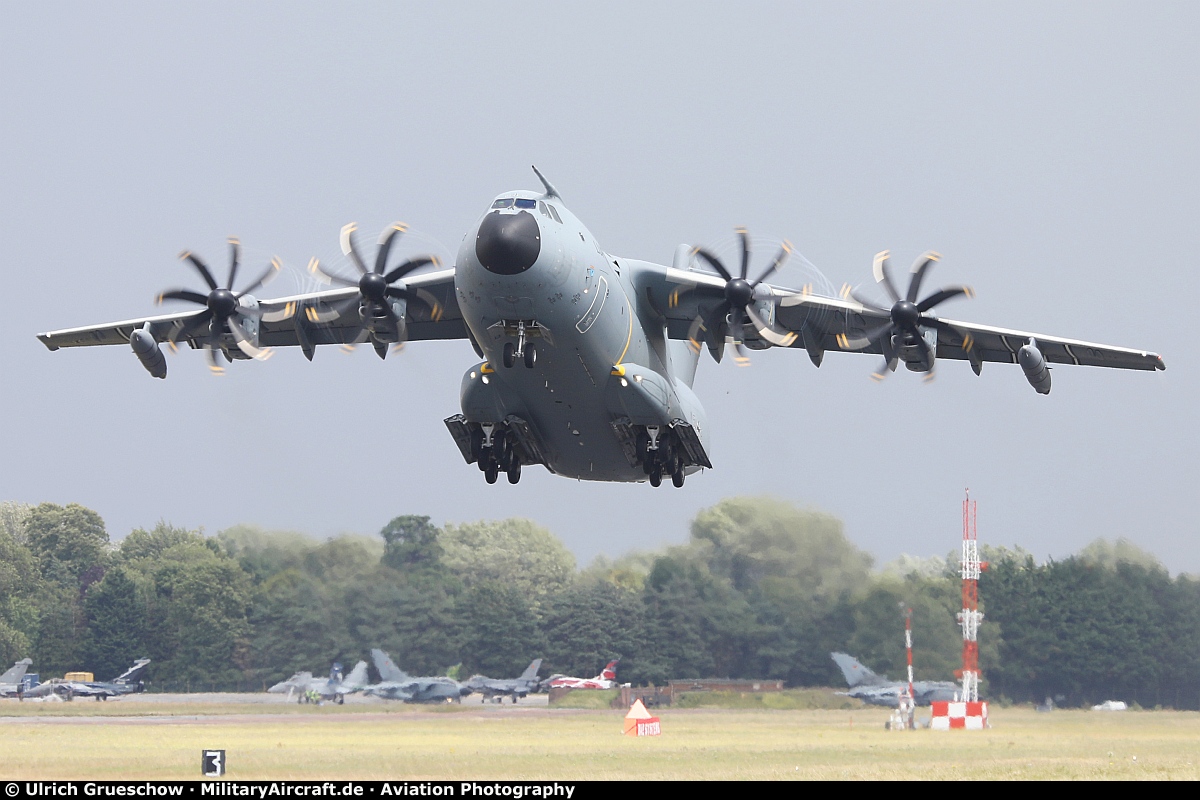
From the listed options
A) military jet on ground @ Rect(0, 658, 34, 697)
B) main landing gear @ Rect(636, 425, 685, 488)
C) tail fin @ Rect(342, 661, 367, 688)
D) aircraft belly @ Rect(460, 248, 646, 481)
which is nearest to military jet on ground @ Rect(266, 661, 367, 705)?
tail fin @ Rect(342, 661, 367, 688)

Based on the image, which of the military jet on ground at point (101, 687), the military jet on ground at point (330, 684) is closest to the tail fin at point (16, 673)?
the military jet on ground at point (101, 687)

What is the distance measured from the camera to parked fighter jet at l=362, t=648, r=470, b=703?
37.2m

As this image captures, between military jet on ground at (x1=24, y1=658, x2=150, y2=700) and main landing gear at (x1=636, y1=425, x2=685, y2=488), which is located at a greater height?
main landing gear at (x1=636, y1=425, x2=685, y2=488)

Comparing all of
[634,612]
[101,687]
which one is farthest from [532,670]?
[101,687]

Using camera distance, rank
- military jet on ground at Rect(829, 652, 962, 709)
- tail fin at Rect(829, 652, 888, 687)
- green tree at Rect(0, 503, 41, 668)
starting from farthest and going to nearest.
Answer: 1. green tree at Rect(0, 503, 41, 668)
2. tail fin at Rect(829, 652, 888, 687)
3. military jet on ground at Rect(829, 652, 962, 709)

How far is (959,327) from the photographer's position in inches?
947

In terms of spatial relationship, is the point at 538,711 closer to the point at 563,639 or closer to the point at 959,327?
the point at 563,639

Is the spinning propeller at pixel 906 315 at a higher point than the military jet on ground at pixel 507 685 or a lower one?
higher

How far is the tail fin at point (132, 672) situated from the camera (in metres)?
41.2

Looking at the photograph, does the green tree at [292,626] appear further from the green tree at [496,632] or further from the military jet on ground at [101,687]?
the military jet on ground at [101,687]

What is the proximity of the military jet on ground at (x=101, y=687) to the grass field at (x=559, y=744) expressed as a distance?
153 cm

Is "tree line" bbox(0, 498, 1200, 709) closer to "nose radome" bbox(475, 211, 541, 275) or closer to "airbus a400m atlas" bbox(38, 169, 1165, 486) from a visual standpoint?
"airbus a400m atlas" bbox(38, 169, 1165, 486)

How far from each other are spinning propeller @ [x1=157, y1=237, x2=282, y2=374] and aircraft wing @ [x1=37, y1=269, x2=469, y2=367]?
38 millimetres
